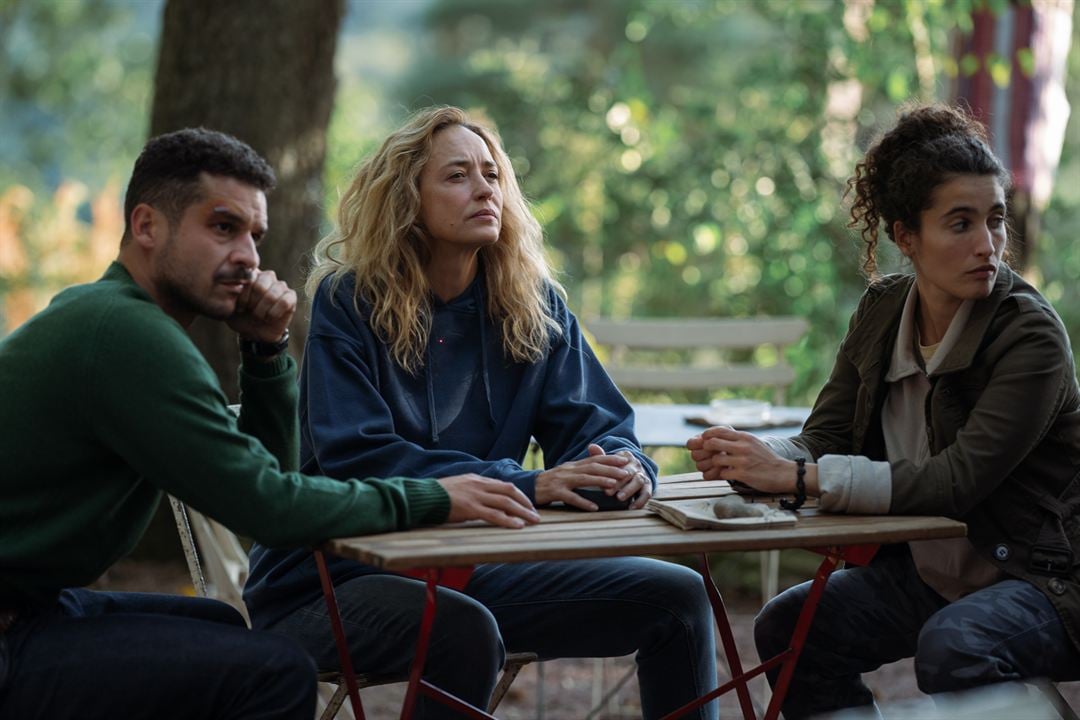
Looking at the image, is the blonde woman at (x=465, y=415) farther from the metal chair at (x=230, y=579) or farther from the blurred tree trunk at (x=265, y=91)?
the blurred tree trunk at (x=265, y=91)

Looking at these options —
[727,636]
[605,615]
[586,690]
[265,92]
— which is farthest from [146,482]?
[265,92]

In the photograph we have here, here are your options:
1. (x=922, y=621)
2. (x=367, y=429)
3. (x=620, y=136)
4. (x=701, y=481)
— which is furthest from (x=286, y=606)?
(x=620, y=136)

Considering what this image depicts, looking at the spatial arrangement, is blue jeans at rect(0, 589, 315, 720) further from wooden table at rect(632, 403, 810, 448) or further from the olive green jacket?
wooden table at rect(632, 403, 810, 448)

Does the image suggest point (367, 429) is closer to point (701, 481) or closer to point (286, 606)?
point (286, 606)

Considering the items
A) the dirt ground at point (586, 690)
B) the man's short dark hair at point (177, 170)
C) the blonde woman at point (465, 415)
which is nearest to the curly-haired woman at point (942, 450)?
the blonde woman at point (465, 415)

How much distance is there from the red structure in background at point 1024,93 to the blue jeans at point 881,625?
3.65 metres

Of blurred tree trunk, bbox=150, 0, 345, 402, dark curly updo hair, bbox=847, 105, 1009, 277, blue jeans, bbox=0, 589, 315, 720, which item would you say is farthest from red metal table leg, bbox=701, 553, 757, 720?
blurred tree trunk, bbox=150, 0, 345, 402

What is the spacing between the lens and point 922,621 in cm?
291

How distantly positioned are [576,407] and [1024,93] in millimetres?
3966

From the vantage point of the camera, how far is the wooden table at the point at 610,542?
229 centimetres

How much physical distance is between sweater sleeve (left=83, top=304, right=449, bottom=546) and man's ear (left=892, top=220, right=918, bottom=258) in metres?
1.28

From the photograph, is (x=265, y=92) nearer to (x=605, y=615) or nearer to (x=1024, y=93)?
(x=605, y=615)

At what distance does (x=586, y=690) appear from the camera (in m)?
4.86

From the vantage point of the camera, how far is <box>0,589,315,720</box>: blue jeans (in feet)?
7.47
